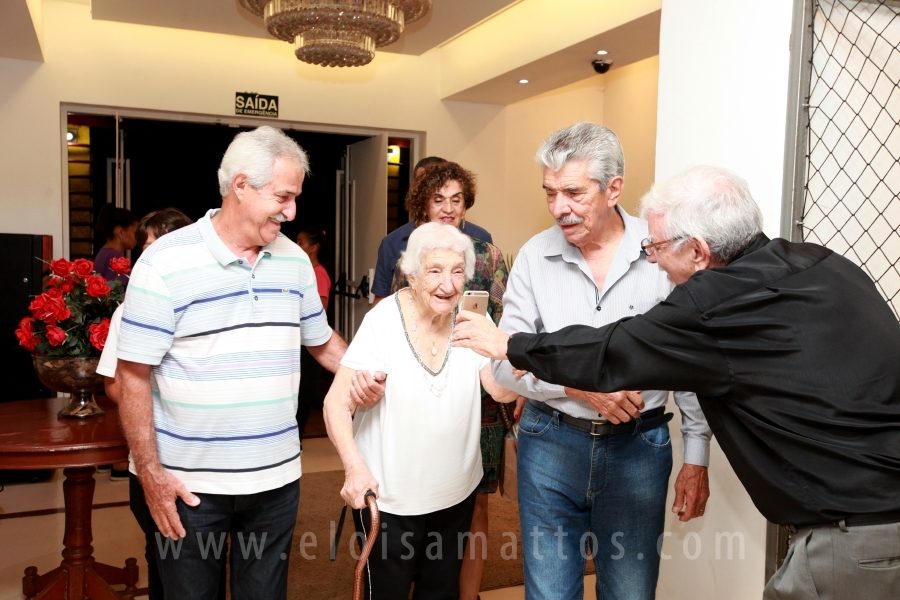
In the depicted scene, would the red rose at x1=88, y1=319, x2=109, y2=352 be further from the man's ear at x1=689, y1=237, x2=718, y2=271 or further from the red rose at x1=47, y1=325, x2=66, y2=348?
the man's ear at x1=689, y1=237, x2=718, y2=271

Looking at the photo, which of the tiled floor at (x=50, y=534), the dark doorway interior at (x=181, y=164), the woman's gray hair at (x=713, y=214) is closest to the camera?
the woman's gray hair at (x=713, y=214)

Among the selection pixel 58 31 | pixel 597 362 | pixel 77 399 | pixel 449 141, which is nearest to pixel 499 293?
pixel 597 362

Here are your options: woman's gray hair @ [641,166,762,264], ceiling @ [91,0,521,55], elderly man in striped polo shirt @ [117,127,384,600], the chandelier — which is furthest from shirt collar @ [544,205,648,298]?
ceiling @ [91,0,521,55]

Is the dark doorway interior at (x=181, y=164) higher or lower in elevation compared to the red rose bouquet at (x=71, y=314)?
higher

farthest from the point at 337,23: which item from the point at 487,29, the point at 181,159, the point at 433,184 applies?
the point at 181,159

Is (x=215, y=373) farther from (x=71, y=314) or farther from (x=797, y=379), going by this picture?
(x=797, y=379)

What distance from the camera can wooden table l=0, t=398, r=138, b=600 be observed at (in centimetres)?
253

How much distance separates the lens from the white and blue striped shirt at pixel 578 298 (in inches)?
76.8

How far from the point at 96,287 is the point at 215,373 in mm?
1135

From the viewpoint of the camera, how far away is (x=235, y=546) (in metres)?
2.08

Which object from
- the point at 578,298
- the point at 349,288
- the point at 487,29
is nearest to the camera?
the point at 578,298

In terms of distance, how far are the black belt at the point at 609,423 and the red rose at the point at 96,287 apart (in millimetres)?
1741

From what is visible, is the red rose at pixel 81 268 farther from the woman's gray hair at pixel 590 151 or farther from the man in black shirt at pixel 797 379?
the man in black shirt at pixel 797 379

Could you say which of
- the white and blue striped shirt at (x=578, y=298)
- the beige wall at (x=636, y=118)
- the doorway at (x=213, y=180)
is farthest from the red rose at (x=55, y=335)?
the beige wall at (x=636, y=118)
